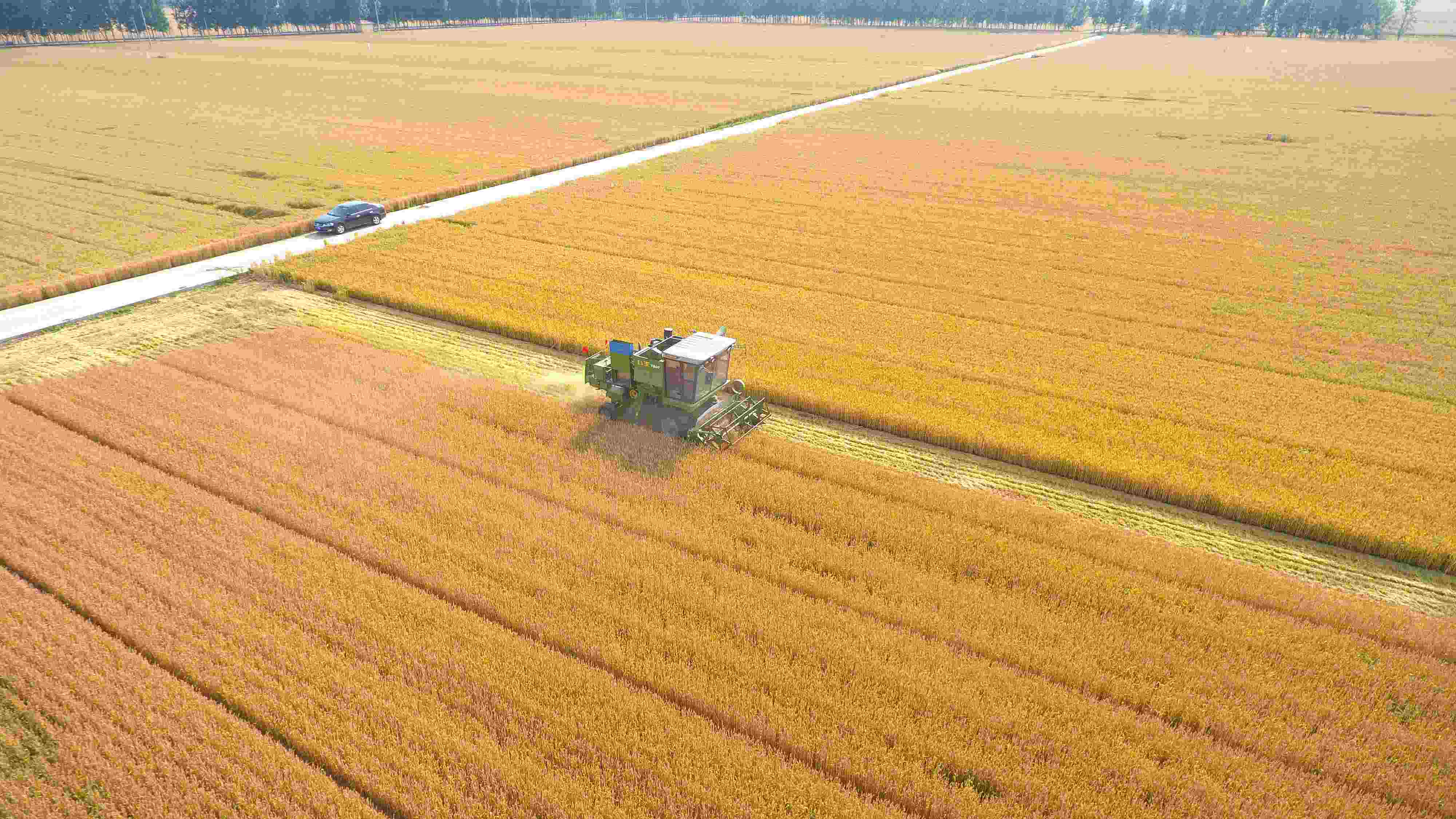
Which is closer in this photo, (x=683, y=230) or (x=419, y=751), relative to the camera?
(x=419, y=751)

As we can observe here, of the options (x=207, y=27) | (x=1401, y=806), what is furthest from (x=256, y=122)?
(x=207, y=27)

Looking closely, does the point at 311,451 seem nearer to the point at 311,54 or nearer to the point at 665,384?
the point at 665,384

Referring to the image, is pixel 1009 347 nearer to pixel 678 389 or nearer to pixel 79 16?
pixel 678 389

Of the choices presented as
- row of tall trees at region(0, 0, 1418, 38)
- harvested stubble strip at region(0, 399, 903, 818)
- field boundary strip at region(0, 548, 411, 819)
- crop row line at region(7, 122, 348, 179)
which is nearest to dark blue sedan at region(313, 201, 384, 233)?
crop row line at region(7, 122, 348, 179)

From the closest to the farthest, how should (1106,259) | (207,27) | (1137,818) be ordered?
1. (1137,818)
2. (1106,259)
3. (207,27)

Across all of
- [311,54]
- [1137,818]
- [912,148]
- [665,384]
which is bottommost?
[1137,818]

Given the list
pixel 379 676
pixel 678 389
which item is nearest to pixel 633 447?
pixel 678 389
